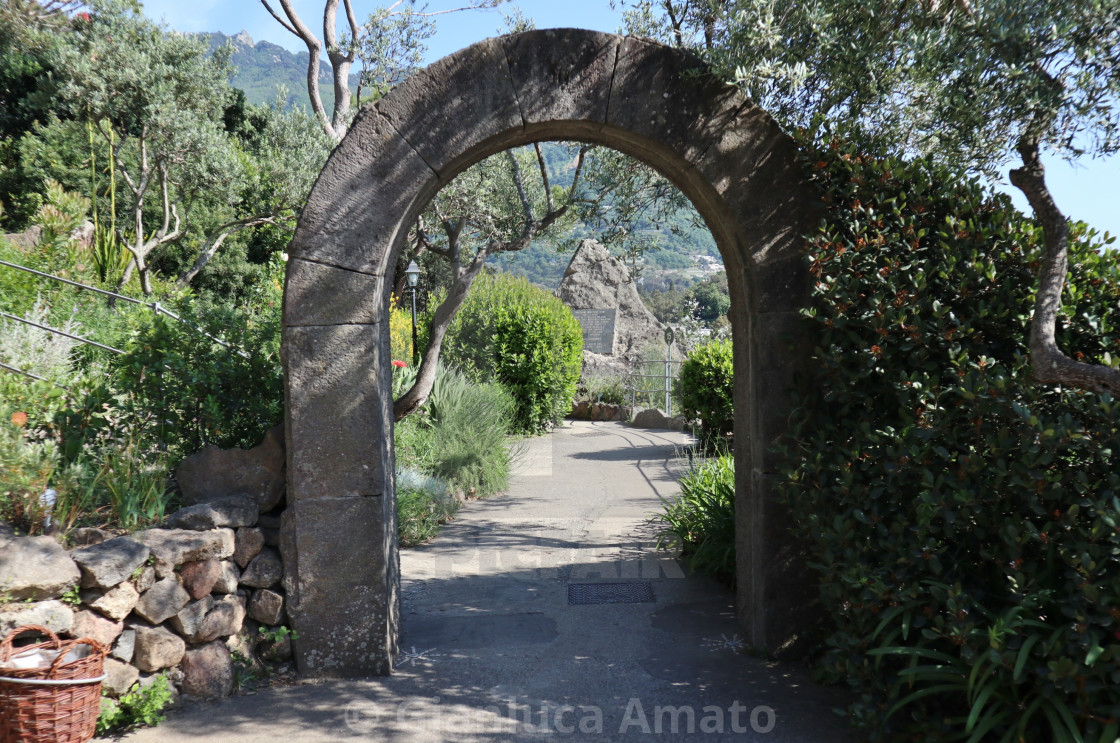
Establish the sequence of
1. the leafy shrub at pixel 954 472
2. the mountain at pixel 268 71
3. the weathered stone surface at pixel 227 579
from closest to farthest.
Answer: the leafy shrub at pixel 954 472 → the weathered stone surface at pixel 227 579 → the mountain at pixel 268 71

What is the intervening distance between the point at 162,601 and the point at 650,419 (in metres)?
10.2

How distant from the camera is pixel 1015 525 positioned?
2533mm

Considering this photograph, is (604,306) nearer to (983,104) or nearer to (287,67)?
(983,104)

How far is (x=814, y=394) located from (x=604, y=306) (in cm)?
1335

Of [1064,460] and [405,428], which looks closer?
[1064,460]

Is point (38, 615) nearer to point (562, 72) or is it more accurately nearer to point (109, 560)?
point (109, 560)

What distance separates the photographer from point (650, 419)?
42.3ft

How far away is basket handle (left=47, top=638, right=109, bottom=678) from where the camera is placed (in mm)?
2707

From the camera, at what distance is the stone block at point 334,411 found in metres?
3.43

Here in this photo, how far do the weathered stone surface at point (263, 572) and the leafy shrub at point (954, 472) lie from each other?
242 centimetres

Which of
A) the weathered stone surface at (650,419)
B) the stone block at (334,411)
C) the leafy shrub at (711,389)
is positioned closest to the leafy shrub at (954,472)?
the stone block at (334,411)

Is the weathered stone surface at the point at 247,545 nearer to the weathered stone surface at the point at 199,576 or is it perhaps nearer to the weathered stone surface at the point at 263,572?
the weathered stone surface at the point at 263,572

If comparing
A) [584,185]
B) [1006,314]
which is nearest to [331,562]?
[1006,314]

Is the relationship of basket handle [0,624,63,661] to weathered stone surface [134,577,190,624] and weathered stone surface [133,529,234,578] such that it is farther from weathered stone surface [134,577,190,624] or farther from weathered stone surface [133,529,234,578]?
weathered stone surface [133,529,234,578]
